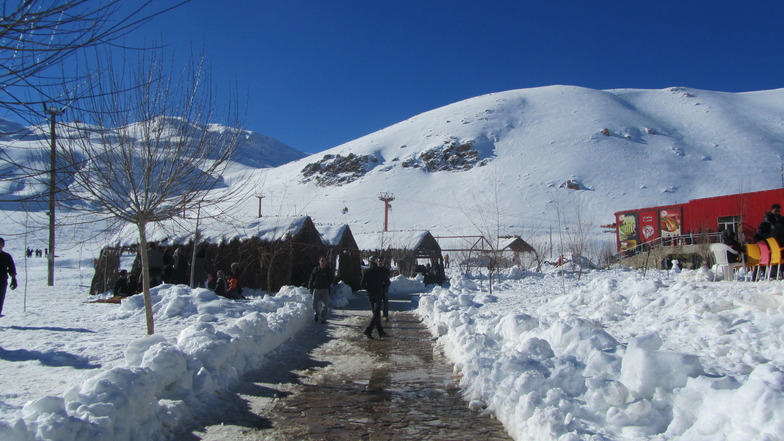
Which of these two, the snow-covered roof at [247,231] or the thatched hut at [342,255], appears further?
the thatched hut at [342,255]

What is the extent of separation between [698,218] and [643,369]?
33.7 metres

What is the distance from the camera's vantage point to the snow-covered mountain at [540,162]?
73.1 metres

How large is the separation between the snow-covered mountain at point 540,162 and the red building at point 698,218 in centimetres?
1576

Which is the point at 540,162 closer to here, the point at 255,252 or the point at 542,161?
the point at 542,161

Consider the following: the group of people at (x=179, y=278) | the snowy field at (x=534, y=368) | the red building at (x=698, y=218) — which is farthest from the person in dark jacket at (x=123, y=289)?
the red building at (x=698, y=218)

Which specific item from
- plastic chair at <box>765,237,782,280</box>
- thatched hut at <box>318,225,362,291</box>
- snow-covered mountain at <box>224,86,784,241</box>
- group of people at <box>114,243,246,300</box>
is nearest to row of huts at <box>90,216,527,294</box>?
thatched hut at <box>318,225,362,291</box>

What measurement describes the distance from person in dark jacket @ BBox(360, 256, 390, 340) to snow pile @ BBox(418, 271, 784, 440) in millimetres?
1730

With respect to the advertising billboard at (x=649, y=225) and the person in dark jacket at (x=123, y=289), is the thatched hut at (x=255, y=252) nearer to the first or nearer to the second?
the person in dark jacket at (x=123, y=289)

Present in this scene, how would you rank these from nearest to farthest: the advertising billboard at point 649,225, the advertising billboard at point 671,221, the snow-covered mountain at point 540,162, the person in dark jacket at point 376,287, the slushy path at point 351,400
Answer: the slushy path at point 351,400
the person in dark jacket at point 376,287
the advertising billboard at point 671,221
the advertising billboard at point 649,225
the snow-covered mountain at point 540,162

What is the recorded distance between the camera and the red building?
29.6 m

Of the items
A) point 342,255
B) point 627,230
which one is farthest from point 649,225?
point 342,255

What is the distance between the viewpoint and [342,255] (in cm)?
2236

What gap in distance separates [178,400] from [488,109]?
404 feet

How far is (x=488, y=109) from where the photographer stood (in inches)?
4830
